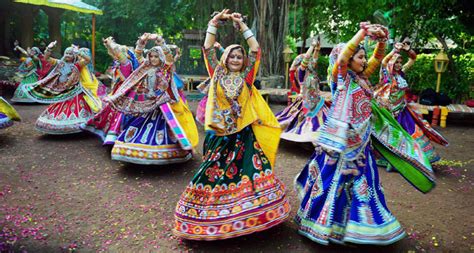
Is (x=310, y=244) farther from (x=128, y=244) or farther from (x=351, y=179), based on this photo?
(x=128, y=244)

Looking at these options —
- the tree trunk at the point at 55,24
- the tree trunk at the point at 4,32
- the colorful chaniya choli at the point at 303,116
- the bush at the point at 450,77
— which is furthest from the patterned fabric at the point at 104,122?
the tree trunk at the point at 4,32

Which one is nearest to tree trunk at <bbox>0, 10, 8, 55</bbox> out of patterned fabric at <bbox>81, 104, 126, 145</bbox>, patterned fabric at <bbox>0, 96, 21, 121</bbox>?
patterned fabric at <bbox>0, 96, 21, 121</bbox>

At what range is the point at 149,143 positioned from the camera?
5.49m

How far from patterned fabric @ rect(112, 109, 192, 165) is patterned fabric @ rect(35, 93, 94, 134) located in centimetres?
237

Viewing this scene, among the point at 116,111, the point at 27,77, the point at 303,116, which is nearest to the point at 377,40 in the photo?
the point at 303,116

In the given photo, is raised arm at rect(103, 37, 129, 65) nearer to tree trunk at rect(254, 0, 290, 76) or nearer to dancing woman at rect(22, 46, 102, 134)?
dancing woman at rect(22, 46, 102, 134)

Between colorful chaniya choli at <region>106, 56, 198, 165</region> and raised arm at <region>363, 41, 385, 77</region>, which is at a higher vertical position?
raised arm at <region>363, 41, 385, 77</region>

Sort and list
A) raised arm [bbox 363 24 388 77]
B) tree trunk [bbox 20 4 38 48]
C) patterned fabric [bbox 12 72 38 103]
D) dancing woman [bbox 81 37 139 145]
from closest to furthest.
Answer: raised arm [bbox 363 24 388 77] < dancing woman [bbox 81 37 139 145] < patterned fabric [bbox 12 72 38 103] < tree trunk [bbox 20 4 38 48]

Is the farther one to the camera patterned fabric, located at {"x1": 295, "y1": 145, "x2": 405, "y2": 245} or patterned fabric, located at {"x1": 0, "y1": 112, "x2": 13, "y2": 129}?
patterned fabric, located at {"x1": 0, "y1": 112, "x2": 13, "y2": 129}

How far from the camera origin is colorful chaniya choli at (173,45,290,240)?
137 inches

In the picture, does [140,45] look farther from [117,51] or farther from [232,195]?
[232,195]

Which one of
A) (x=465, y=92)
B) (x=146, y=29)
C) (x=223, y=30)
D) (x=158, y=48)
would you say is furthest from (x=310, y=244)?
(x=146, y=29)

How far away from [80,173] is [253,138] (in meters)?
3.08

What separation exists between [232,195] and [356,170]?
1024 mm
